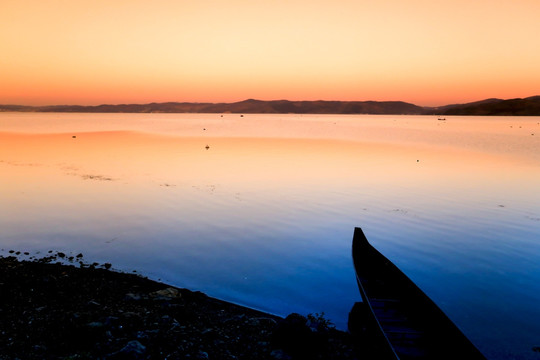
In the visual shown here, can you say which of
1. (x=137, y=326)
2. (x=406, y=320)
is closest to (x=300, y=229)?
(x=406, y=320)

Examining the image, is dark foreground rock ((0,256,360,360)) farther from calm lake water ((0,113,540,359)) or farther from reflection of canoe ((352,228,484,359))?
calm lake water ((0,113,540,359))

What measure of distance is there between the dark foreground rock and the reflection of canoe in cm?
141

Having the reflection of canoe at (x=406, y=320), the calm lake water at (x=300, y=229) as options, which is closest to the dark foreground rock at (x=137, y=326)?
the reflection of canoe at (x=406, y=320)

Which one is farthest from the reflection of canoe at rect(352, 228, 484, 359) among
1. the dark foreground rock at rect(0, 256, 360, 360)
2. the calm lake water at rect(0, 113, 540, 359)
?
the calm lake water at rect(0, 113, 540, 359)

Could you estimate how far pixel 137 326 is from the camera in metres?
10.5

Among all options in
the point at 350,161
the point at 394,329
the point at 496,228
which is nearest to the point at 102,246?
the point at 394,329

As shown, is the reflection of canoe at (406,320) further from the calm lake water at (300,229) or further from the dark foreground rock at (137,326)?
the calm lake water at (300,229)

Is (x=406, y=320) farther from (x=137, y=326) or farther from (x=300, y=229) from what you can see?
(x=300, y=229)

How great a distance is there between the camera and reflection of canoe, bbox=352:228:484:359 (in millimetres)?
8863

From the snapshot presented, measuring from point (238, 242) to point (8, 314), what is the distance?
1112 centimetres

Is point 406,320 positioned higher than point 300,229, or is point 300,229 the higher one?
point 406,320

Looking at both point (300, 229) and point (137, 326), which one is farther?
point (300, 229)

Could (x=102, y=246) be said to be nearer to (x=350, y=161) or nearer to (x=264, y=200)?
(x=264, y=200)

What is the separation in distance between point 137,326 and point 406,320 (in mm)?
7684
